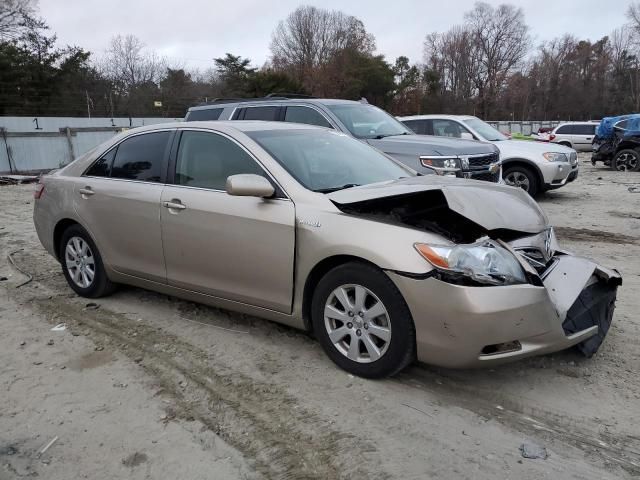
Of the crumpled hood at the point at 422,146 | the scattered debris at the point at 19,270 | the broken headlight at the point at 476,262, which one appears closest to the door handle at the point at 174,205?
the broken headlight at the point at 476,262

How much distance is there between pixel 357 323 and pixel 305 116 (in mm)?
5554

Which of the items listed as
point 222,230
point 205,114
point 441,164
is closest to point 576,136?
point 441,164

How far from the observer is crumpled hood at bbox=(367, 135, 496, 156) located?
26.5ft

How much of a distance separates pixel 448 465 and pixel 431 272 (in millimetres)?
986

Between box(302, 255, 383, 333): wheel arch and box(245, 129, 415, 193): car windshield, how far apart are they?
1.85 ft

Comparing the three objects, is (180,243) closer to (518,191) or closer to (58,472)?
(58,472)

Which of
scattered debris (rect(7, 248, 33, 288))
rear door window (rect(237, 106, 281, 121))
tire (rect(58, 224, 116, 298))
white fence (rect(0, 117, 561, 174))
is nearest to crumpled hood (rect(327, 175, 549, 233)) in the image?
tire (rect(58, 224, 116, 298))

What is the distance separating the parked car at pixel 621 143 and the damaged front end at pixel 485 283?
49.1 feet

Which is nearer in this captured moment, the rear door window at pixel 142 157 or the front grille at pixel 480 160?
the rear door window at pixel 142 157

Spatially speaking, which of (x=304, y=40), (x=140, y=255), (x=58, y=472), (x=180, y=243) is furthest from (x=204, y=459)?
(x=304, y=40)

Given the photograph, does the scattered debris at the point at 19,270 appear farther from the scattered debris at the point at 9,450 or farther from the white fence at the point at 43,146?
the white fence at the point at 43,146

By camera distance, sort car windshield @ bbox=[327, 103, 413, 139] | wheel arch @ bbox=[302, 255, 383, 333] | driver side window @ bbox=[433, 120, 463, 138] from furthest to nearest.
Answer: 1. driver side window @ bbox=[433, 120, 463, 138]
2. car windshield @ bbox=[327, 103, 413, 139]
3. wheel arch @ bbox=[302, 255, 383, 333]

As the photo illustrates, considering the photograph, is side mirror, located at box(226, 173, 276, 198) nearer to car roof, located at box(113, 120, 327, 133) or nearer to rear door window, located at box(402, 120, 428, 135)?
car roof, located at box(113, 120, 327, 133)

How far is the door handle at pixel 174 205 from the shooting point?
13.4ft
